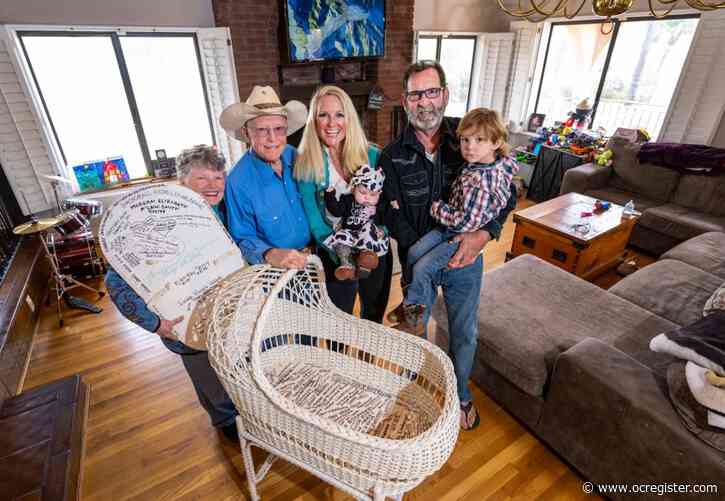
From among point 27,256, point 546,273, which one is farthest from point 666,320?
point 27,256

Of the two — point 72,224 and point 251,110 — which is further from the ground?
point 251,110

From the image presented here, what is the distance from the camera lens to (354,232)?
1662 millimetres

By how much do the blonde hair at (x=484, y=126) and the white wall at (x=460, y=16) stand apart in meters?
4.04

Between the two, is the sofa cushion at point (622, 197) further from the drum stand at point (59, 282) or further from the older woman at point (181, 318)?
the drum stand at point (59, 282)

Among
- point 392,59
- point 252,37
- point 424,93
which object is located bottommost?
point 424,93

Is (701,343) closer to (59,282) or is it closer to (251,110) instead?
(251,110)

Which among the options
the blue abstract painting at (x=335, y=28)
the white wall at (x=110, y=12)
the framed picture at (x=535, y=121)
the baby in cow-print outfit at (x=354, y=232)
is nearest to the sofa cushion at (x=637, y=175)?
the framed picture at (x=535, y=121)

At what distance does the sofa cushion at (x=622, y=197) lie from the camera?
12.5 feet

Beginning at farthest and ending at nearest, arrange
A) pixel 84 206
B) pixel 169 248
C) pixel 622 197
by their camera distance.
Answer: pixel 622 197, pixel 84 206, pixel 169 248

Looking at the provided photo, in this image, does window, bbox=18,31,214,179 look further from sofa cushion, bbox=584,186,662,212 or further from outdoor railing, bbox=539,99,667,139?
outdoor railing, bbox=539,99,667,139

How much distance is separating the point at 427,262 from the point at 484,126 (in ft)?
2.01

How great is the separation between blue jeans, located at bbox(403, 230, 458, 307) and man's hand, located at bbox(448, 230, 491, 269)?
0.12 feet

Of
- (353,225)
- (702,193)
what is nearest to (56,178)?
(353,225)

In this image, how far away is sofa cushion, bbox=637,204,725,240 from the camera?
3334 millimetres
